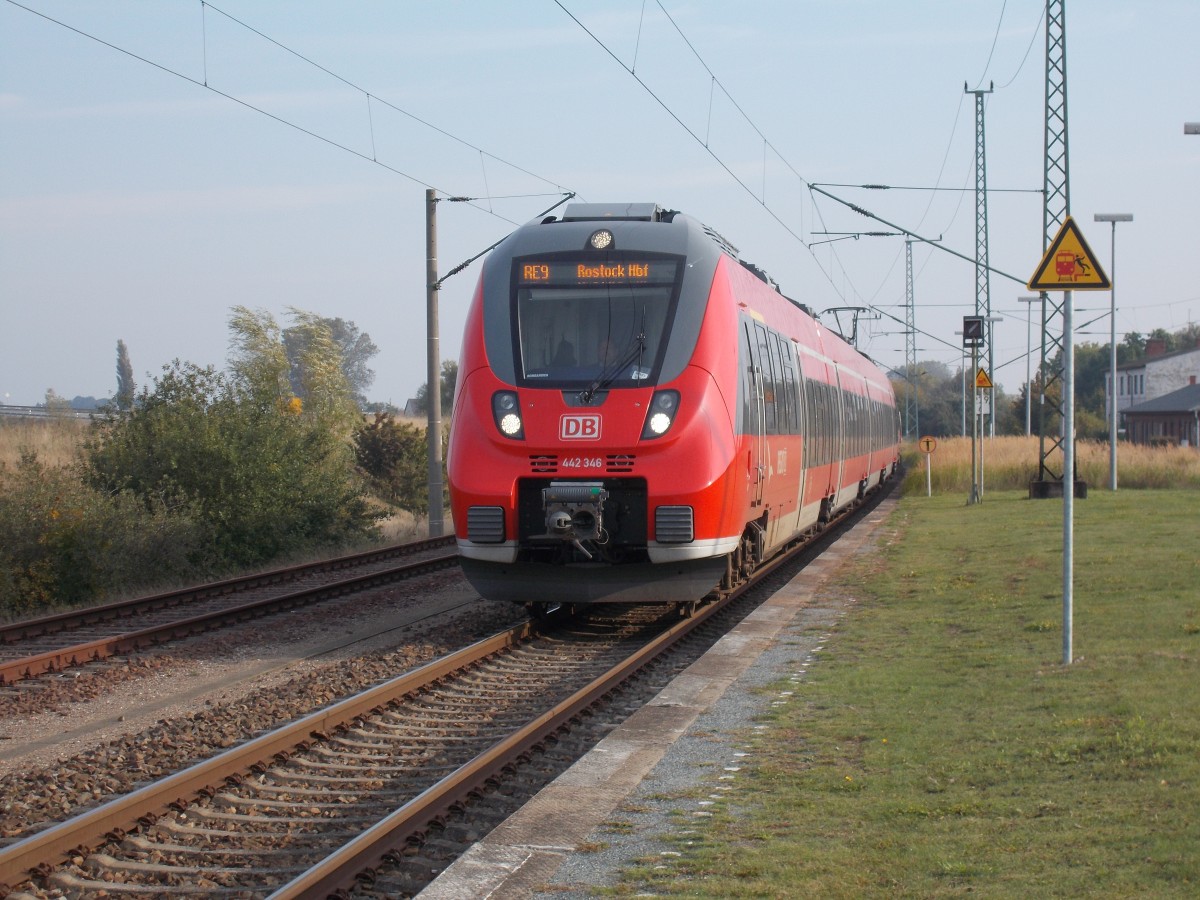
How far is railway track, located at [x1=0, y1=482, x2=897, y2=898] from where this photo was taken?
17.7 feet

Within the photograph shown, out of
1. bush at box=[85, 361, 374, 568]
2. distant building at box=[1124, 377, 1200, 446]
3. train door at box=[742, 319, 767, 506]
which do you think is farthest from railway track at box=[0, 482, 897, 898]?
distant building at box=[1124, 377, 1200, 446]

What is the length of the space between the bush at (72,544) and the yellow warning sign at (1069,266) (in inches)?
569

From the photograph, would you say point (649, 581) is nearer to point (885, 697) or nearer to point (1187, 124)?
point (885, 697)

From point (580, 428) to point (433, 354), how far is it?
49.1 ft

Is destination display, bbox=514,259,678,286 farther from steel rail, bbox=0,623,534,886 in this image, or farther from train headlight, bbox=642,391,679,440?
steel rail, bbox=0,623,534,886

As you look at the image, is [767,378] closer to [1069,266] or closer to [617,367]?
[617,367]

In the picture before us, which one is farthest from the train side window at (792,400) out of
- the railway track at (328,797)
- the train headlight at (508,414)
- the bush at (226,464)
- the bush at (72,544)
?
the bush at (226,464)

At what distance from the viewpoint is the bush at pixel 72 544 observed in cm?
1867

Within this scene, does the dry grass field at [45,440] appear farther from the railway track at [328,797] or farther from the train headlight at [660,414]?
the railway track at [328,797]

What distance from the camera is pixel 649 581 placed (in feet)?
Result: 38.1

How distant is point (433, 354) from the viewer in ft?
84.8

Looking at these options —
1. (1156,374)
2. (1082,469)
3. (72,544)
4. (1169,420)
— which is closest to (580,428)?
(72,544)

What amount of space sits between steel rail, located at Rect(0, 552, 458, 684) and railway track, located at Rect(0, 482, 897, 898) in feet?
11.4

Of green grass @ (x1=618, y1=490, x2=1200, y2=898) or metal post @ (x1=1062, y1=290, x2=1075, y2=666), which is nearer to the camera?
green grass @ (x1=618, y1=490, x2=1200, y2=898)
